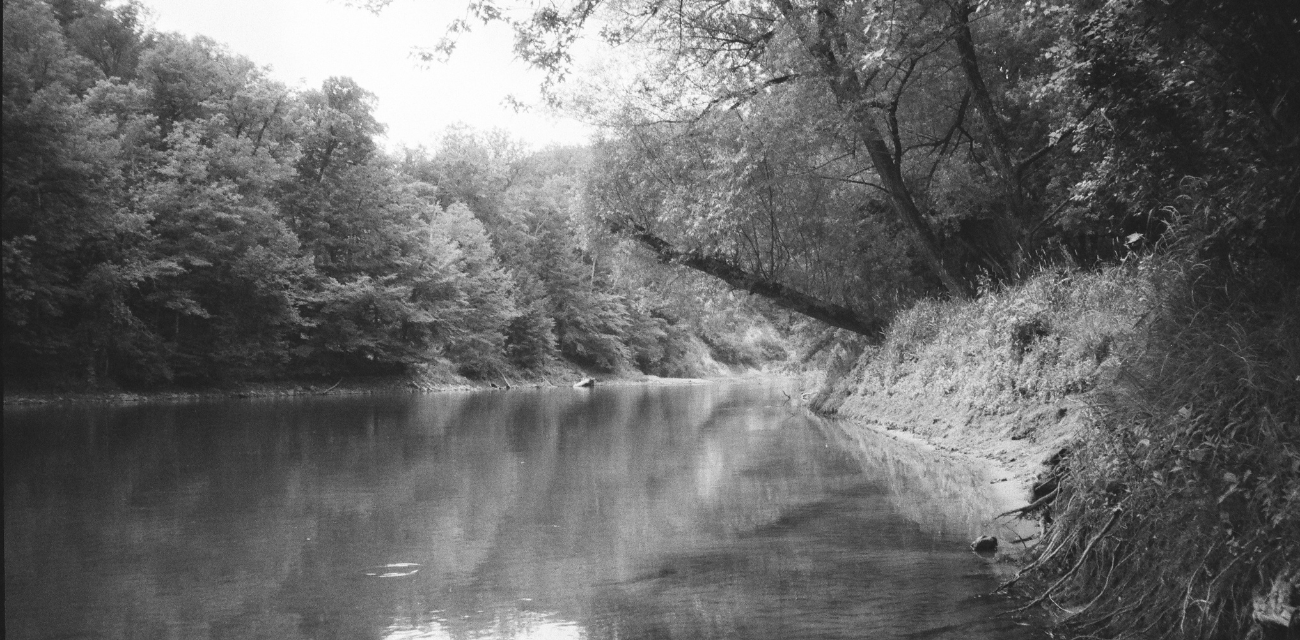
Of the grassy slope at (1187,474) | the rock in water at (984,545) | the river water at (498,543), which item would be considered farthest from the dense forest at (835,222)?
the river water at (498,543)

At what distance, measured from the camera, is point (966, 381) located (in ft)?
35.6

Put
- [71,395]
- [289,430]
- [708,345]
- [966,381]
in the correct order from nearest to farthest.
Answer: [966,381], [289,430], [71,395], [708,345]

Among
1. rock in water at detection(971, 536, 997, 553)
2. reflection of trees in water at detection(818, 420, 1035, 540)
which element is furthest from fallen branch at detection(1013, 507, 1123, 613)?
reflection of trees in water at detection(818, 420, 1035, 540)

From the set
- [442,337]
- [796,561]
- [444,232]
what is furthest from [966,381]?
[444,232]

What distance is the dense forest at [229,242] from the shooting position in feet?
64.2

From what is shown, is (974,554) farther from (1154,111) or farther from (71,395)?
(71,395)

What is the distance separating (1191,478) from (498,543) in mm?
3926

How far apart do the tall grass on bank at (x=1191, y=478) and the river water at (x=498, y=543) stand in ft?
1.51

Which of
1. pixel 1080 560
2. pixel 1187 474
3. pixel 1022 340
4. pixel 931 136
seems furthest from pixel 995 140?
pixel 1187 474

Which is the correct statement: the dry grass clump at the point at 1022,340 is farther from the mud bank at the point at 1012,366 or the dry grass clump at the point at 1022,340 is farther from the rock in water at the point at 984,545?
the rock in water at the point at 984,545

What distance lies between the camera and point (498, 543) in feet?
18.0

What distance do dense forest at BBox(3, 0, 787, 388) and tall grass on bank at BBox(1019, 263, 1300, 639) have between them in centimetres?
935

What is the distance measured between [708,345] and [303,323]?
160ft

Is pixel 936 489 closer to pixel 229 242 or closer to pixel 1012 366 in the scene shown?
pixel 1012 366
